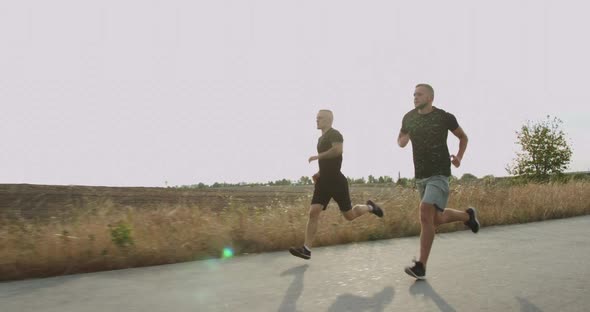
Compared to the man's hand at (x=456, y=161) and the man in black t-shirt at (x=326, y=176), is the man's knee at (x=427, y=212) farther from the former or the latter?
the man in black t-shirt at (x=326, y=176)

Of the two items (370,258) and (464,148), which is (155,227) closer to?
(370,258)

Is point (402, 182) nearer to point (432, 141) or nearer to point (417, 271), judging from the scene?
point (432, 141)

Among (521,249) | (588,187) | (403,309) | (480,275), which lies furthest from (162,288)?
(588,187)

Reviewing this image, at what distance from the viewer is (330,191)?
22.3ft

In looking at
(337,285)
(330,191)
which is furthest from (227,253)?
(337,285)

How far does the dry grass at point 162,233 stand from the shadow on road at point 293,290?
1473mm

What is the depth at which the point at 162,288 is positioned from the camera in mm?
4887

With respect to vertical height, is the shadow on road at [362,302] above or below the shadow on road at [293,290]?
below

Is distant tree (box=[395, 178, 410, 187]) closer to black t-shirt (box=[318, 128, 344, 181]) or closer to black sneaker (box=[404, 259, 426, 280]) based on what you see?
black t-shirt (box=[318, 128, 344, 181])

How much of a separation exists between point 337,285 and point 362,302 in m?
0.69

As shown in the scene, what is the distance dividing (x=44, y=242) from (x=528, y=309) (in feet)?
16.3

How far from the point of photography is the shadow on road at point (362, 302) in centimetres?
404

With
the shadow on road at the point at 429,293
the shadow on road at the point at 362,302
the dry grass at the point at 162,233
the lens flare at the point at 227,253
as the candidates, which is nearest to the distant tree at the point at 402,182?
the dry grass at the point at 162,233

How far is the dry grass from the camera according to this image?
19.8 feet
